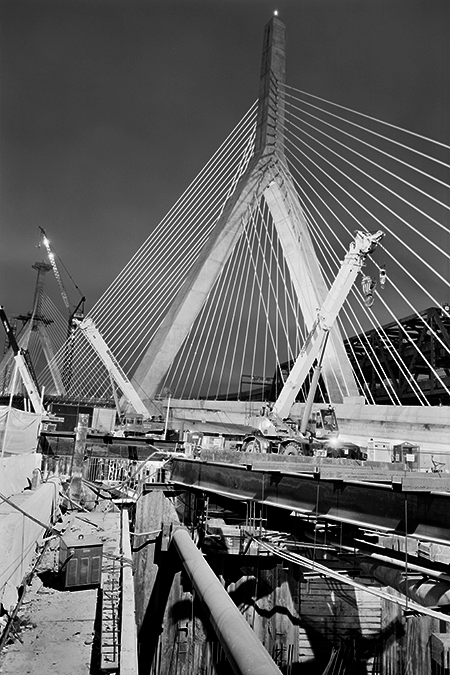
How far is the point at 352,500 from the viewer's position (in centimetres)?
655

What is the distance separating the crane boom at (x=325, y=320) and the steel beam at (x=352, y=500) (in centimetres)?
1273

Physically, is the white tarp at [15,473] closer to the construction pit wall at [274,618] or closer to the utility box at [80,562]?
the utility box at [80,562]

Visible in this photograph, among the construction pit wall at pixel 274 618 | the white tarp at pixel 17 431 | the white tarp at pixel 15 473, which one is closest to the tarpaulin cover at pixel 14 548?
the white tarp at pixel 15 473

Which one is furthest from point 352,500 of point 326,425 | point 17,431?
point 326,425

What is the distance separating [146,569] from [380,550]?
7.87 m

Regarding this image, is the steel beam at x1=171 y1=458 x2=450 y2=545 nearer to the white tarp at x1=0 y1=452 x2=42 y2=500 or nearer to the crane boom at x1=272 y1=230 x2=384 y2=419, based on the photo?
the white tarp at x1=0 y1=452 x2=42 y2=500

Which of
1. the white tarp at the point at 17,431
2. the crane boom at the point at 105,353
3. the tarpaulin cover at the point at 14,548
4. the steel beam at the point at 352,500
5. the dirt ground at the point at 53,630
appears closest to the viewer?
the steel beam at the point at 352,500

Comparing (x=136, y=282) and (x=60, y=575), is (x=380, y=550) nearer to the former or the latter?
(x=60, y=575)

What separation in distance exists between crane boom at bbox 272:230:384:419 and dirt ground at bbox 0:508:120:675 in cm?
1351

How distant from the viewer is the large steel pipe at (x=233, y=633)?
124 inches

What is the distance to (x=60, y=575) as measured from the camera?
30.2 feet

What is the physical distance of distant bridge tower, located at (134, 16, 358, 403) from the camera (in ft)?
88.1

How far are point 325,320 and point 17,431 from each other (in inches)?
558

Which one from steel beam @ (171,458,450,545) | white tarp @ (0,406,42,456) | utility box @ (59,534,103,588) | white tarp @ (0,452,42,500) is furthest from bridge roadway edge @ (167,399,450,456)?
white tarp @ (0,406,42,456)
